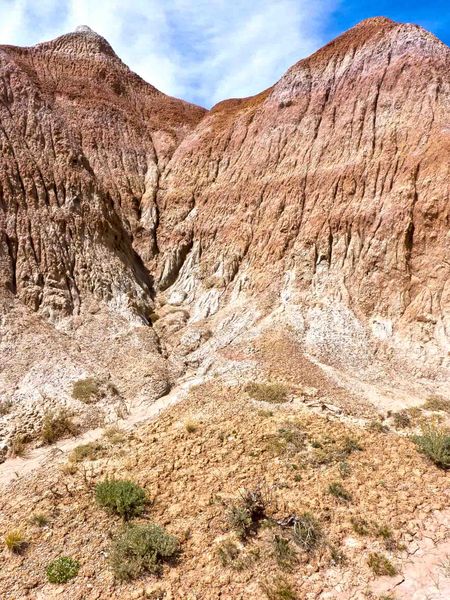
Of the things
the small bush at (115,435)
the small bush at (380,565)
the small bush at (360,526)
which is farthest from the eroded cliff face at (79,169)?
the small bush at (380,565)

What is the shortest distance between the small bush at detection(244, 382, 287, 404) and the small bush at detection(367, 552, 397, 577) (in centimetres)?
792

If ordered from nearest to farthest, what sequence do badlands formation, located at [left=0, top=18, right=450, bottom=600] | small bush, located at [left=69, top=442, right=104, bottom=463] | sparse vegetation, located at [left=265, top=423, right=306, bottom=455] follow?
badlands formation, located at [left=0, top=18, right=450, bottom=600] < sparse vegetation, located at [left=265, top=423, right=306, bottom=455] < small bush, located at [left=69, top=442, right=104, bottom=463]

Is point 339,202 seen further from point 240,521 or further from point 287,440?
point 240,521

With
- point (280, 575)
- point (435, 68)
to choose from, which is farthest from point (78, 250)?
point (435, 68)

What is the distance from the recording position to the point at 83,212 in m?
29.8

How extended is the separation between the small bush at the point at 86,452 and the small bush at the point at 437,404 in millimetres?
12889

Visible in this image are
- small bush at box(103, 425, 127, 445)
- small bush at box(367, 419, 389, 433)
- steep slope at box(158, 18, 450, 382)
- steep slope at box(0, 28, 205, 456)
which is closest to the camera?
small bush at box(367, 419, 389, 433)

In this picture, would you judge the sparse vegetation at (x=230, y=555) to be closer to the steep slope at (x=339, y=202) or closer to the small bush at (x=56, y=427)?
the small bush at (x=56, y=427)

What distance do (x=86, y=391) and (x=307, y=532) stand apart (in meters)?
12.4

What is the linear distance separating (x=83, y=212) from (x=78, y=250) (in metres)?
3.38

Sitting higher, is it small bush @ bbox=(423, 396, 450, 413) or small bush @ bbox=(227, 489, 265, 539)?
small bush @ bbox=(227, 489, 265, 539)

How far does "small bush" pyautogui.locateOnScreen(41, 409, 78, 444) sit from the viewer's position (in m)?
15.8

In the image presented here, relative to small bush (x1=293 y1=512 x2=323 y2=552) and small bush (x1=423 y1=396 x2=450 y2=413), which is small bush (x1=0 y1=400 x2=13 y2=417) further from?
small bush (x1=423 y1=396 x2=450 y2=413)

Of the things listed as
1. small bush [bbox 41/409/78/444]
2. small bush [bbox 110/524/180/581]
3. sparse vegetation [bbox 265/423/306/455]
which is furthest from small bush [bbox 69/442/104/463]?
sparse vegetation [bbox 265/423/306/455]
